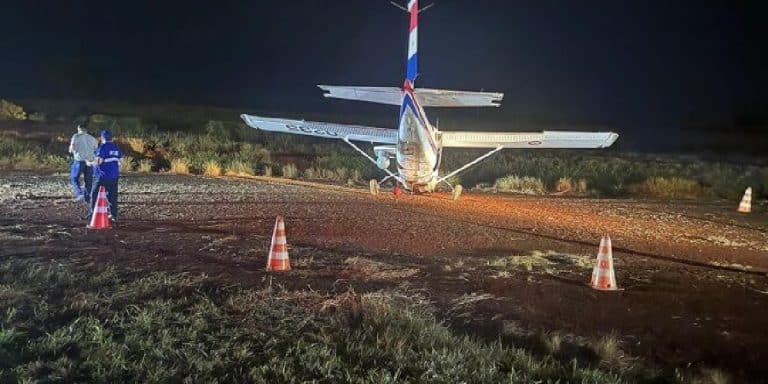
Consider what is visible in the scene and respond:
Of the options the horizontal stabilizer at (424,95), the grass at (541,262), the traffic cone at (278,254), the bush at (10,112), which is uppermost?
the bush at (10,112)

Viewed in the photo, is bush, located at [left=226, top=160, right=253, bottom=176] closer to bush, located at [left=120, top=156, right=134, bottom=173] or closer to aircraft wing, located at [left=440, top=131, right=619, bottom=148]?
bush, located at [left=120, top=156, right=134, bottom=173]

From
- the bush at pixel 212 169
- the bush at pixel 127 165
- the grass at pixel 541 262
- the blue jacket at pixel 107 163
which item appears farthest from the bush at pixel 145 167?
the grass at pixel 541 262

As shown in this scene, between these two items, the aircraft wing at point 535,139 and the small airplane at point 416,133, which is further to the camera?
the aircraft wing at point 535,139

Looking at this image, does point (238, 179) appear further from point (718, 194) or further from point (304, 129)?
point (718, 194)

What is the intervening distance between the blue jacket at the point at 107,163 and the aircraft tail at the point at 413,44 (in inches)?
360

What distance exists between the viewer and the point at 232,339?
623 cm

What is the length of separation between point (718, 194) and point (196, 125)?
43397mm

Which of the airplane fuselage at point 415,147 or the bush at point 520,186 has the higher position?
the airplane fuselage at point 415,147

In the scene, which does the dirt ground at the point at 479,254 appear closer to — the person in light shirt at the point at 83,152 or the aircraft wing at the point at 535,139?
the person in light shirt at the point at 83,152

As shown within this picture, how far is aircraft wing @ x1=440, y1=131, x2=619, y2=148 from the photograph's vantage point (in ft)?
62.8

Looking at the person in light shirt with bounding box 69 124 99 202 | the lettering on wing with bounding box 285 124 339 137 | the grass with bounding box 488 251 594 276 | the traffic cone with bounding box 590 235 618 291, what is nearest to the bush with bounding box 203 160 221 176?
the lettering on wing with bounding box 285 124 339 137

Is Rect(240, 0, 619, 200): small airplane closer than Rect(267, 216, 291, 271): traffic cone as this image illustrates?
No

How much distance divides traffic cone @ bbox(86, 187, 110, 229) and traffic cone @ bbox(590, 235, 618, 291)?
8.56m

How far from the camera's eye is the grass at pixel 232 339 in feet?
17.9
